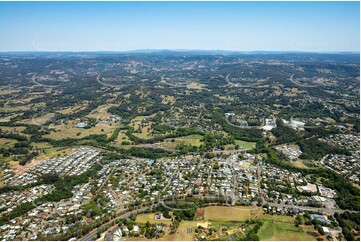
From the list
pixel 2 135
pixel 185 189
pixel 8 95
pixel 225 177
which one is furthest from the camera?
pixel 8 95

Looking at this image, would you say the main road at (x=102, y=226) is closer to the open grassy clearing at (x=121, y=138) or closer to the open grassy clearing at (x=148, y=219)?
the open grassy clearing at (x=148, y=219)

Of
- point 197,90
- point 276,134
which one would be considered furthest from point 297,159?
point 197,90

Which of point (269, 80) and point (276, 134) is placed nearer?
point (276, 134)

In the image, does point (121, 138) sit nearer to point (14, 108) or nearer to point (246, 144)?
point (246, 144)

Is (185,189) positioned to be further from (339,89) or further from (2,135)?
(339,89)

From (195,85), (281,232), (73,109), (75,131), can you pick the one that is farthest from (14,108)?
(281,232)

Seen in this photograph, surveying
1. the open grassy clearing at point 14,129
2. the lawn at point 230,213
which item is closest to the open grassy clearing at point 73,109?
the open grassy clearing at point 14,129
